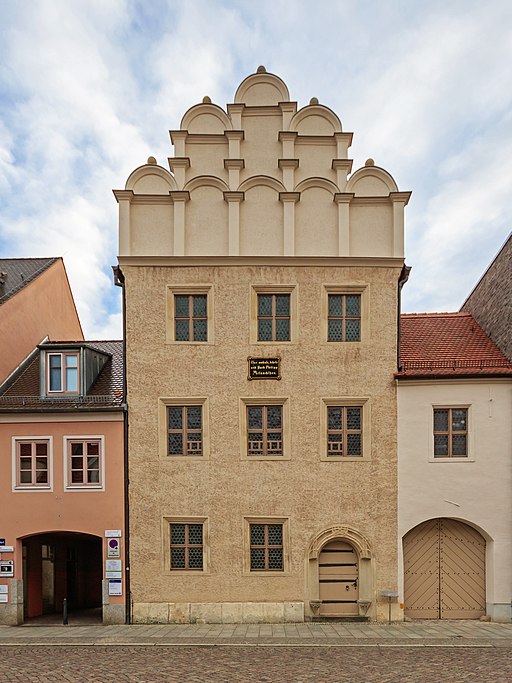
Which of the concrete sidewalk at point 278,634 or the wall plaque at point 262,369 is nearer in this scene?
the concrete sidewalk at point 278,634

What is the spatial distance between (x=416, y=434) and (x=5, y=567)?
40.4ft

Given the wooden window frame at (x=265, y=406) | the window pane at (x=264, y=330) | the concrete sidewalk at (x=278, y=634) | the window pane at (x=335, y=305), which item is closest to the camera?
the concrete sidewalk at (x=278, y=634)

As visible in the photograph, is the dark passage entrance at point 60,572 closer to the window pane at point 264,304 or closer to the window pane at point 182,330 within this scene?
the window pane at point 182,330

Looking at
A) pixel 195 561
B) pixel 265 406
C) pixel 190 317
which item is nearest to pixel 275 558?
pixel 195 561

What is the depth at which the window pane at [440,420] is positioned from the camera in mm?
14406

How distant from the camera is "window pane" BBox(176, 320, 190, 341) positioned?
14555 mm

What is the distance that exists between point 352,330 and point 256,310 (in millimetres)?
2880

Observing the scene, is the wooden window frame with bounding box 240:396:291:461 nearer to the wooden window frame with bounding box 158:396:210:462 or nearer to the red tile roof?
the wooden window frame with bounding box 158:396:210:462

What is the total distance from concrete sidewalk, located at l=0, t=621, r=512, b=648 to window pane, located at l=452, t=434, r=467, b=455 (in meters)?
4.55

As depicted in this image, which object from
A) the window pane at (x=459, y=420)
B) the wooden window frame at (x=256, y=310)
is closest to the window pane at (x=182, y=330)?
the wooden window frame at (x=256, y=310)

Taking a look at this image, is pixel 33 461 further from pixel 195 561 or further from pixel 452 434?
pixel 452 434

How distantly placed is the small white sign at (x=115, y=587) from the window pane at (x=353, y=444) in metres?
7.39

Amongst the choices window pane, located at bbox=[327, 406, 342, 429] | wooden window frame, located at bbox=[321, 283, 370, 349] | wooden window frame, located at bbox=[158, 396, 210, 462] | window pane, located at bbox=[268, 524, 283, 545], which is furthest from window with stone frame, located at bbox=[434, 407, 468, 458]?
wooden window frame, located at bbox=[158, 396, 210, 462]

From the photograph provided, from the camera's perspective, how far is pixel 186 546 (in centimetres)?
1404
